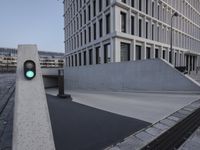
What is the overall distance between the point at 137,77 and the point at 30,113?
1030 cm

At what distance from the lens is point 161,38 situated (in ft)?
88.2

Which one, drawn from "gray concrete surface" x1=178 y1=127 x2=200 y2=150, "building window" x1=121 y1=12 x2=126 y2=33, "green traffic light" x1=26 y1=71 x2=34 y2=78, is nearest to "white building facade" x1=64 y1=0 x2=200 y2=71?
"building window" x1=121 y1=12 x2=126 y2=33

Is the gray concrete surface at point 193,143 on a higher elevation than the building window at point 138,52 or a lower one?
lower

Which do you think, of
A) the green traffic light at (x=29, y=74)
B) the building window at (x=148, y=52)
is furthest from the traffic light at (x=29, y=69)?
the building window at (x=148, y=52)

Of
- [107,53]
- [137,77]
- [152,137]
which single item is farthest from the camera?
[107,53]

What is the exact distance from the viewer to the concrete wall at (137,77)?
10.6 meters

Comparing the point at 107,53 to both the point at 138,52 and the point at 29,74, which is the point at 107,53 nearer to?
the point at 138,52

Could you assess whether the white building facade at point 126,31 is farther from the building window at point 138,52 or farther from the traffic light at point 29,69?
Result: the traffic light at point 29,69

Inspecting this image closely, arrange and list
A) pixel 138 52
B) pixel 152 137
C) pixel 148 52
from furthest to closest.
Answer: pixel 148 52 < pixel 138 52 < pixel 152 137

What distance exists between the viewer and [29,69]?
3.24 m

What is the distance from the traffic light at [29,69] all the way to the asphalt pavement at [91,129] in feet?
5.32

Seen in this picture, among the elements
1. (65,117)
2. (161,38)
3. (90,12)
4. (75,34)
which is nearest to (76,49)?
(75,34)

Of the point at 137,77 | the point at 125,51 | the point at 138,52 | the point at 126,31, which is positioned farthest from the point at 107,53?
the point at 137,77

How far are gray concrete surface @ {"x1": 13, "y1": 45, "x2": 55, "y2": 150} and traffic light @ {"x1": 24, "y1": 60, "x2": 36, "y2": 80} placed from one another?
0.30 ft
